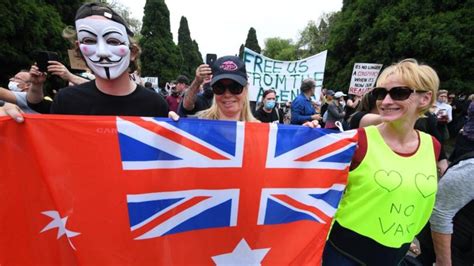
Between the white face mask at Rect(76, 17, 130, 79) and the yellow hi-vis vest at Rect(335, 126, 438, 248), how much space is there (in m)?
1.54

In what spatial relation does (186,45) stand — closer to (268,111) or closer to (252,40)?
(252,40)

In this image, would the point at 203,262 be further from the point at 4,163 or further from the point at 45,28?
the point at 45,28

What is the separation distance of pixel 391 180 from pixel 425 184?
8.6 inches

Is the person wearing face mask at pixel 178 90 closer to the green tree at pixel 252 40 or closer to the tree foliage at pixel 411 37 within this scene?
the tree foliage at pixel 411 37

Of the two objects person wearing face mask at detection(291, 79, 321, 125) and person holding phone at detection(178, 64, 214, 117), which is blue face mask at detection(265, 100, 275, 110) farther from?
person holding phone at detection(178, 64, 214, 117)

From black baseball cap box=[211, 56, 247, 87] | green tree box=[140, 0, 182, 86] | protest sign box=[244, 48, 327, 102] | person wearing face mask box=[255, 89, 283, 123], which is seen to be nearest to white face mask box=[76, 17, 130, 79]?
black baseball cap box=[211, 56, 247, 87]

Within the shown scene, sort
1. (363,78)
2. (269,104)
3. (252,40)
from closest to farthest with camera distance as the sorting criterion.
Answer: (269,104), (363,78), (252,40)

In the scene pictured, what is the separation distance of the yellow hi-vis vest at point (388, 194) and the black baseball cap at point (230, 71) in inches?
35.8

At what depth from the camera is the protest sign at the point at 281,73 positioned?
27.2 ft

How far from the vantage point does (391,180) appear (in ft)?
5.98

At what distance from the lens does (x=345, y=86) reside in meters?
19.5

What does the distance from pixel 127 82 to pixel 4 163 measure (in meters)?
0.79

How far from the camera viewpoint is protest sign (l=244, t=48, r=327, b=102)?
828 centimetres

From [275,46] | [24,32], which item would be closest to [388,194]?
[24,32]
